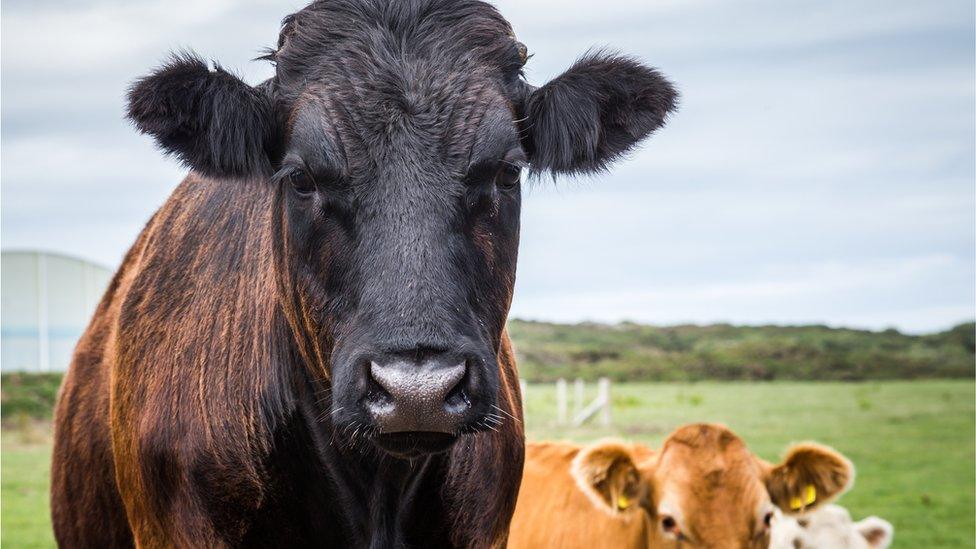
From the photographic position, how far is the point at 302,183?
3307mm

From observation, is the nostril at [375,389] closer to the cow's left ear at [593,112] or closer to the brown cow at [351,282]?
the brown cow at [351,282]

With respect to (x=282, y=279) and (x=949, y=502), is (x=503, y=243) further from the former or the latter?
(x=949, y=502)

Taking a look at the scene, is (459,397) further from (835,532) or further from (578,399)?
(578,399)

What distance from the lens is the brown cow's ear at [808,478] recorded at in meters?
6.40

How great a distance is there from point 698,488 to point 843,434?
24.6 m

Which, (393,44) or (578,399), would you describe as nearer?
(393,44)

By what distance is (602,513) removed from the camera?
709 cm

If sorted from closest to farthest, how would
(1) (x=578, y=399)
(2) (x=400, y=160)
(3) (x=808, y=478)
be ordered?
(2) (x=400, y=160) → (3) (x=808, y=478) → (1) (x=578, y=399)

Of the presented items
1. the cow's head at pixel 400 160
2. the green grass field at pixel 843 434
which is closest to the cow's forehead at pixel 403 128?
the cow's head at pixel 400 160

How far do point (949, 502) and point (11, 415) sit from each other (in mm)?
22442

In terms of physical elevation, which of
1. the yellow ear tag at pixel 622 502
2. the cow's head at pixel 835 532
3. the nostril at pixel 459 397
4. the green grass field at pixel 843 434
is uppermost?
the nostril at pixel 459 397

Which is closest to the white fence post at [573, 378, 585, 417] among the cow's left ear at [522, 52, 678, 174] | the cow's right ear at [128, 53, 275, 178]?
the cow's left ear at [522, 52, 678, 174]

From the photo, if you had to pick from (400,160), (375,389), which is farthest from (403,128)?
(375,389)

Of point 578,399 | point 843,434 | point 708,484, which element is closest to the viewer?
point 708,484
